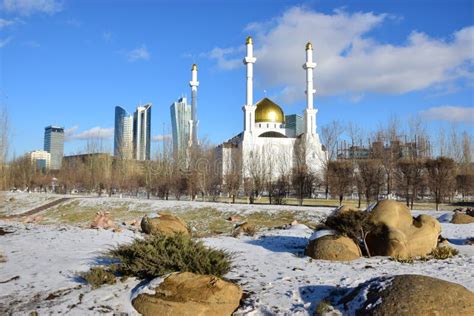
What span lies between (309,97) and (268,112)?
11429 mm

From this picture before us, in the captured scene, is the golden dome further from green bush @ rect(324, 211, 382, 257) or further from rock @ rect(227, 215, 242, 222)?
green bush @ rect(324, 211, 382, 257)

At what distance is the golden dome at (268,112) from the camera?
78.9 meters

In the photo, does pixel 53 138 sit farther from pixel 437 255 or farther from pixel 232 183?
pixel 437 255

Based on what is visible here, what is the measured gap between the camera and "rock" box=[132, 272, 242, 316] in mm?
6977

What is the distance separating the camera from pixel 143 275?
8.45m

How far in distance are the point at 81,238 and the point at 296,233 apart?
7526mm

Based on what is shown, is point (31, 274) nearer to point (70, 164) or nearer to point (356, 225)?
point (356, 225)

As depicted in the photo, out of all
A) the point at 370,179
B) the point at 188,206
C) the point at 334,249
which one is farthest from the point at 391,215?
the point at 370,179

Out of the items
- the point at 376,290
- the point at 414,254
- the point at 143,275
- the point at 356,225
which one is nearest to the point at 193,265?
the point at 143,275

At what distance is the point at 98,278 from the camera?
826 cm

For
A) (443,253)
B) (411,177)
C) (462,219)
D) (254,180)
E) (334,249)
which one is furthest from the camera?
(254,180)

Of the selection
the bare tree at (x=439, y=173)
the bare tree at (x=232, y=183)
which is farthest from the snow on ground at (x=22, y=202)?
the bare tree at (x=439, y=173)

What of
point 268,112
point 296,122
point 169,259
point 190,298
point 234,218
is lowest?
point 234,218

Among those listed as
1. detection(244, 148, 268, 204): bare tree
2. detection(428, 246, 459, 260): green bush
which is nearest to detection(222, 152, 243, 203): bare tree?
detection(244, 148, 268, 204): bare tree
